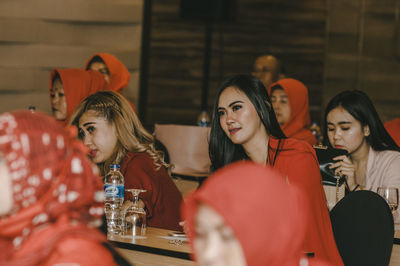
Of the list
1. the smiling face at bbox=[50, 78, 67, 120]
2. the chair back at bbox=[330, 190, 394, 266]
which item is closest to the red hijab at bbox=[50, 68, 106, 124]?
the smiling face at bbox=[50, 78, 67, 120]

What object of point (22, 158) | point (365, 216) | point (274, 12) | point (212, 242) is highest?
point (274, 12)

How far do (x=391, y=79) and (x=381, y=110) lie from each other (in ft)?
1.26

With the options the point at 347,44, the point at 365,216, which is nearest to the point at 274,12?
the point at 347,44

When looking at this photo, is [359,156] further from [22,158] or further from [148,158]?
[22,158]

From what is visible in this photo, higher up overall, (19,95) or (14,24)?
(14,24)

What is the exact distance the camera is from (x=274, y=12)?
24.6 ft

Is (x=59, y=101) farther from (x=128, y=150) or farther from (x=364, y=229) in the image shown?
(x=364, y=229)

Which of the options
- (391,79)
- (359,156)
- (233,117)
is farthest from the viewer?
(391,79)

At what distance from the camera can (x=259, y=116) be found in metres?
2.73

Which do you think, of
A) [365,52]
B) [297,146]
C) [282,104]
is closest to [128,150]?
[297,146]

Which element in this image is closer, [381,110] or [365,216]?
[365,216]

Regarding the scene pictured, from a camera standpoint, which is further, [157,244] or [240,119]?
[240,119]

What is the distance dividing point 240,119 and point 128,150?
0.58 m

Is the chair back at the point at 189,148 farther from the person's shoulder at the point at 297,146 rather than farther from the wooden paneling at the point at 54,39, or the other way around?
the person's shoulder at the point at 297,146
